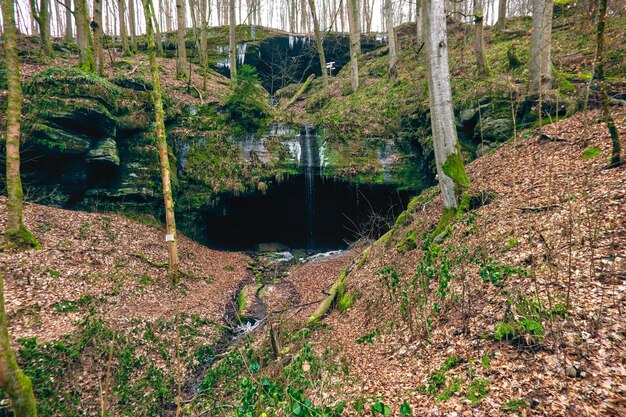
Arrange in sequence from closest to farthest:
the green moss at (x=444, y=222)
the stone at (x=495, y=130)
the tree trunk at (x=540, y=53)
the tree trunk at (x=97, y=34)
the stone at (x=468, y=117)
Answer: the green moss at (x=444, y=222)
the tree trunk at (x=540, y=53)
the stone at (x=495, y=130)
the stone at (x=468, y=117)
the tree trunk at (x=97, y=34)

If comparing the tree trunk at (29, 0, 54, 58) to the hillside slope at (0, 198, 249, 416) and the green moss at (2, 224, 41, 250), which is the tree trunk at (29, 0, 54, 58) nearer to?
the hillside slope at (0, 198, 249, 416)

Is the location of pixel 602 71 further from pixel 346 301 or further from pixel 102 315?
pixel 102 315

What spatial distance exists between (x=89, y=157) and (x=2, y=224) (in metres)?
3.85

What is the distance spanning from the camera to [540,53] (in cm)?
852

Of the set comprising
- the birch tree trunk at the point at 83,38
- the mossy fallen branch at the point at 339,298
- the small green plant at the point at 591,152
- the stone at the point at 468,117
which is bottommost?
the mossy fallen branch at the point at 339,298

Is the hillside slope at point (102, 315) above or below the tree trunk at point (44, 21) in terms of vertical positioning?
below

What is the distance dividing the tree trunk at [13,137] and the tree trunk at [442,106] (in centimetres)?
918

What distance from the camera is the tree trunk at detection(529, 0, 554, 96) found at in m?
8.36

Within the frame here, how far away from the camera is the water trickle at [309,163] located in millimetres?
14352

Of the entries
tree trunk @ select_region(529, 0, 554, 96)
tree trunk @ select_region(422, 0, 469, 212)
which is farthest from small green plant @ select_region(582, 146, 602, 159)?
tree trunk @ select_region(529, 0, 554, 96)

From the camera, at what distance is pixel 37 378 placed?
477 cm

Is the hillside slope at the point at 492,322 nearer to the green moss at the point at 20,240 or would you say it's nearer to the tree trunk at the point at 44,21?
the green moss at the point at 20,240

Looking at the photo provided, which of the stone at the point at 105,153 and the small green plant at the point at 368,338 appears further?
the stone at the point at 105,153

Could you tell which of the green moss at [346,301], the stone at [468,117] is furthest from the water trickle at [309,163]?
the green moss at [346,301]
